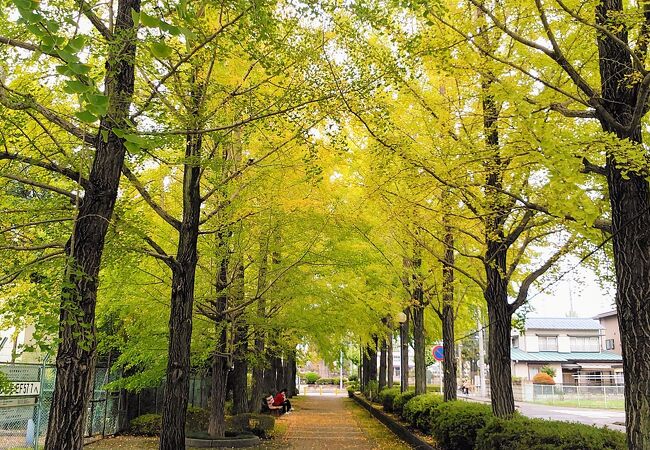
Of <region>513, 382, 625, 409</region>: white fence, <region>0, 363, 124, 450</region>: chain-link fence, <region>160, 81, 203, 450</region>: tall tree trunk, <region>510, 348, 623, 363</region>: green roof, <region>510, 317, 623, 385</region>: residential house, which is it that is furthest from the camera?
<region>510, 317, 623, 385</region>: residential house

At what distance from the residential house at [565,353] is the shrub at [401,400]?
32363 mm

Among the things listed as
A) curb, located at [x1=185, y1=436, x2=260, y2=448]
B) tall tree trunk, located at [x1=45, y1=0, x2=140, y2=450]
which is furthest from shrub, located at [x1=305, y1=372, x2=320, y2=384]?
tall tree trunk, located at [x1=45, y1=0, x2=140, y2=450]

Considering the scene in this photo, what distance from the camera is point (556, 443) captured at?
6.26 metres

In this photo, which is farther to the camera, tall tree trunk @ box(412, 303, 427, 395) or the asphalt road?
the asphalt road

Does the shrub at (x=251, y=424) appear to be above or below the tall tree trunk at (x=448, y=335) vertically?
below

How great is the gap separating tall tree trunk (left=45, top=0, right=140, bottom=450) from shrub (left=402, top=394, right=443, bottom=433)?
9.90m

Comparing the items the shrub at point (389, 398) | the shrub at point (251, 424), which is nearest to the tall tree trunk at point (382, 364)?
the shrub at point (389, 398)

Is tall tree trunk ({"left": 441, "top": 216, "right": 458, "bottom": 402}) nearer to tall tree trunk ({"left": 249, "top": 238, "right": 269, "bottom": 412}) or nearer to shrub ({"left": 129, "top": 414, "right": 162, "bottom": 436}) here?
tall tree trunk ({"left": 249, "top": 238, "right": 269, "bottom": 412})

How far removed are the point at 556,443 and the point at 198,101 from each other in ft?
19.5

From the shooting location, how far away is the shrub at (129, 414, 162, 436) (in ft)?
52.1

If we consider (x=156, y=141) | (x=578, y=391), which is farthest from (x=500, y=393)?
(x=578, y=391)

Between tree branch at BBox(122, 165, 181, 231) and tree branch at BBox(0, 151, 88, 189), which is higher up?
tree branch at BBox(122, 165, 181, 231)

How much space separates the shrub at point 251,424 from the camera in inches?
582

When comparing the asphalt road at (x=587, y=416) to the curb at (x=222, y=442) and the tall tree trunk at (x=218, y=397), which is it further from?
the tall tree trunk at (x=218, y=397)
